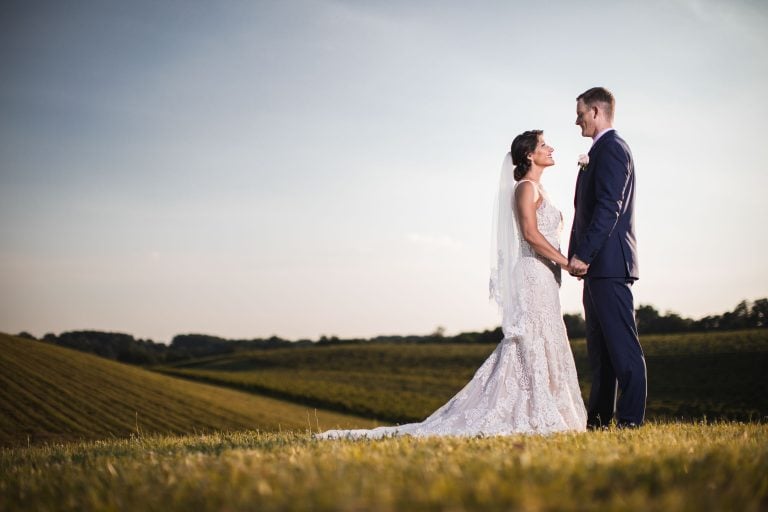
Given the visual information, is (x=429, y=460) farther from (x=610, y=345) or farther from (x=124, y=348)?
(x=124, y=348)

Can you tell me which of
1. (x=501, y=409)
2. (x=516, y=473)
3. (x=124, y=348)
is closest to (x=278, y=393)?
(x=124, y=348)

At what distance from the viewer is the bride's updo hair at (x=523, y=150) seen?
920 centimetres

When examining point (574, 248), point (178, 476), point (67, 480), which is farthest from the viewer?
point (574, 248)

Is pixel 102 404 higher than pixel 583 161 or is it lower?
lower

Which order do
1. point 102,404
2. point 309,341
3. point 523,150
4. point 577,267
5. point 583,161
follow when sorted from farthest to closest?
1. point 309,341
2. point 102,404
3. point 523,150
4. point 583,161
5. point 577,267

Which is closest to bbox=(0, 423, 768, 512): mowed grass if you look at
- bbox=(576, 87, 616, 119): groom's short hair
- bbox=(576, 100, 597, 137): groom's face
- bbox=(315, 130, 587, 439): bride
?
bbox=(315, 130, 587, 439): bride

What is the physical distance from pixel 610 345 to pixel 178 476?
5.79 m

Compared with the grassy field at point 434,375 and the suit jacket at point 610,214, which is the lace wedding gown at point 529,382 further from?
the grassy field at point 434,375

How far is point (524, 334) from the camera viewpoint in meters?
8.98

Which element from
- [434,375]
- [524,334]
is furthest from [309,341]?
[524,334]

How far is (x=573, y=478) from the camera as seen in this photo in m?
3.51

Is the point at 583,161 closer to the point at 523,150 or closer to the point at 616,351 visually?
the point at 523,150

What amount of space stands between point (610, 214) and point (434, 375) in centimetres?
7113

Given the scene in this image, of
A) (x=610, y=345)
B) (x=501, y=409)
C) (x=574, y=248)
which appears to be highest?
(x=574, y=248)
